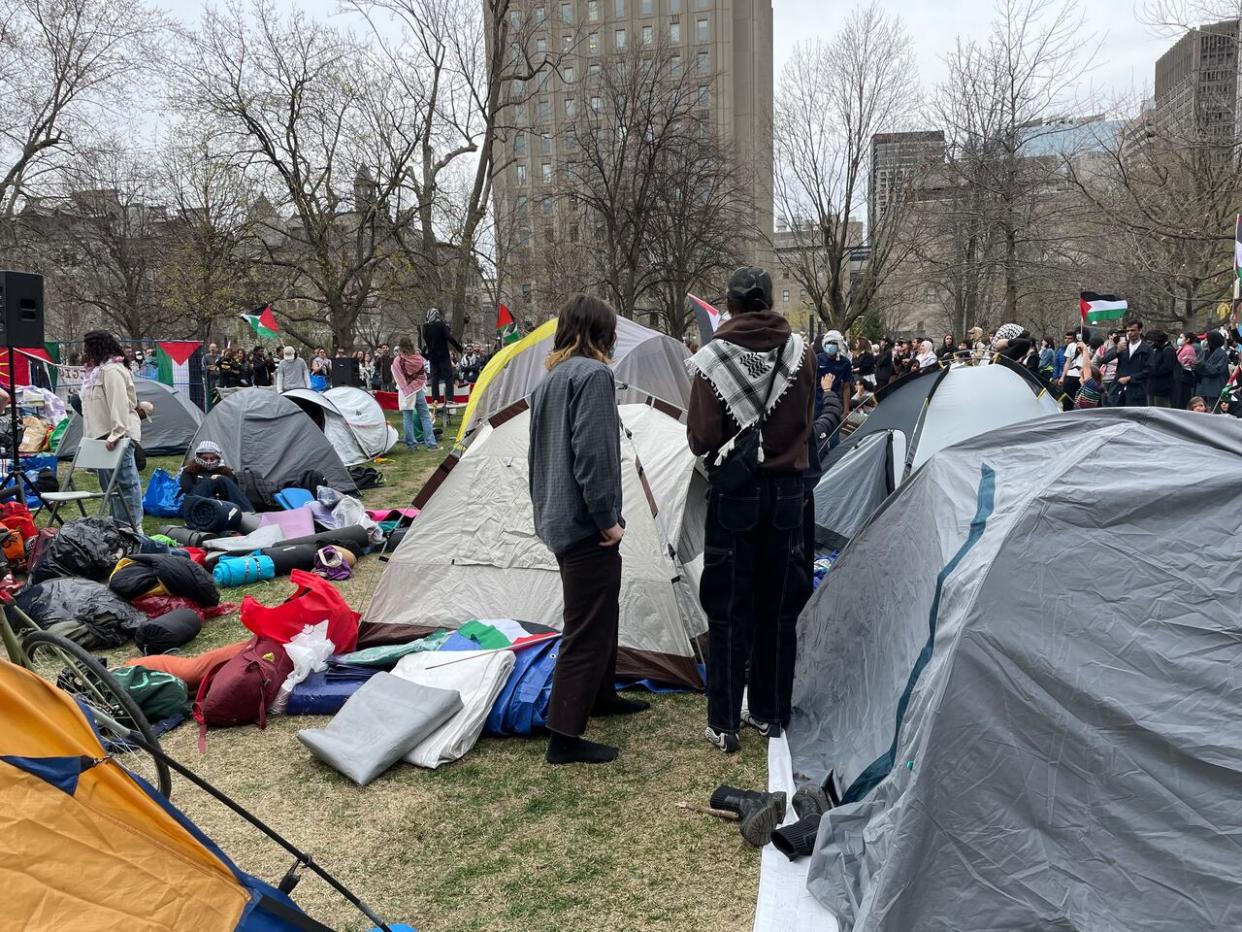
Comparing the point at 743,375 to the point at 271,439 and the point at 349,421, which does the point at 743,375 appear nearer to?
the point at 271,439

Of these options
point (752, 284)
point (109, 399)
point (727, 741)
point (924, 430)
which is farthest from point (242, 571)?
point (924, 430)

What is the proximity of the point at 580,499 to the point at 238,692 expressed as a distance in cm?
202

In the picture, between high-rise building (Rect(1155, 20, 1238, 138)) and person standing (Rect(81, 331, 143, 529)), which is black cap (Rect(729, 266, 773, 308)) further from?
high-rise building (Rect(1155, 20, 1238, 138))

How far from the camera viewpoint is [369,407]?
12.1 metres

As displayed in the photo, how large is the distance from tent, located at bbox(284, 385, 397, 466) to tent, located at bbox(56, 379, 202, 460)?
2.45m

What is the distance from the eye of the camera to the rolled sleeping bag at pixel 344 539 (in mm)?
7288

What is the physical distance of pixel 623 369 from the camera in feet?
28.7

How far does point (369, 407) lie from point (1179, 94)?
14647 millimetres

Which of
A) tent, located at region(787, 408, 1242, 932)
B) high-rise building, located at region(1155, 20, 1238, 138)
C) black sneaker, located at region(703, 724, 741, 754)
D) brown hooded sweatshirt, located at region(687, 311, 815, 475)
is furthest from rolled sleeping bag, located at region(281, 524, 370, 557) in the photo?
high-rise building, located at region(1155, 20, 1238, 138)

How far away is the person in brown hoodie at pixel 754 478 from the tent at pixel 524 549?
81cm

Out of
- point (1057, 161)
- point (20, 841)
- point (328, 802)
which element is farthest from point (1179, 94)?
point (20, 841)

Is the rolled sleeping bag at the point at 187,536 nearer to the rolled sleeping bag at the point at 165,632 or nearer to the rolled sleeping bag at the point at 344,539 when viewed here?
the rolled sleeping bag at the point at 344,539

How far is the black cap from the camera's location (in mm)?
3590

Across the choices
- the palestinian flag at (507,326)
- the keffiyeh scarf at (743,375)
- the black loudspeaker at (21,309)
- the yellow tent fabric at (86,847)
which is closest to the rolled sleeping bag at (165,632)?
the black loudspeaker at (21,309)
